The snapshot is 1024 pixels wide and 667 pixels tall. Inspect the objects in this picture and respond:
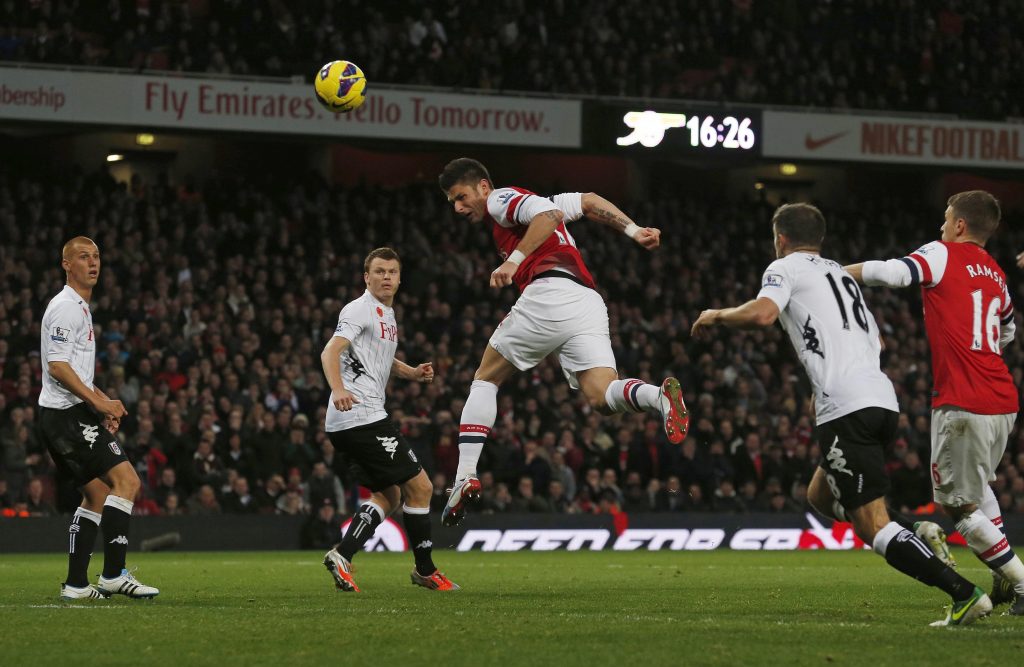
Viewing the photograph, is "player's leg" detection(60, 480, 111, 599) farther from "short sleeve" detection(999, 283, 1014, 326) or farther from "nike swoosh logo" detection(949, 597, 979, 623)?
"short sleeve" detection(999, 283, 1014, 326)

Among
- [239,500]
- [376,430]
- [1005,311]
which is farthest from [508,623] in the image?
[239,500]

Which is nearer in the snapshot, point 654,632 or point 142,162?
point 654,632

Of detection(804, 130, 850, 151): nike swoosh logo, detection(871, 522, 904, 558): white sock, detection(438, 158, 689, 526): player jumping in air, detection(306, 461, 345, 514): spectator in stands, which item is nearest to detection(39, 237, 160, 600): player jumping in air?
detection(438, 158, 689, 526): player jumping in air

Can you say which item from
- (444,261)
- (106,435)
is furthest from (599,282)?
Answer: (106,435)

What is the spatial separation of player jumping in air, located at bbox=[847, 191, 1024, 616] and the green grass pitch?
0.47 m

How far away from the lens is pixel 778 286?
7297mm

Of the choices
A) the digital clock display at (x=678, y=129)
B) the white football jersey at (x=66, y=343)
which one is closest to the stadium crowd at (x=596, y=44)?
the digital clock display at (x=678, y=129)

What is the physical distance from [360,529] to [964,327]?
420cm

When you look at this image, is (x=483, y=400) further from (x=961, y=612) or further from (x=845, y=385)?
(x=961, y=612)

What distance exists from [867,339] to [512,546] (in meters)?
12.9

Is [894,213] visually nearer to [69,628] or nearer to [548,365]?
[548,365]

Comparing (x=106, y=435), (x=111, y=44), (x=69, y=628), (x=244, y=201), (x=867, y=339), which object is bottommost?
(x=69, y=628)

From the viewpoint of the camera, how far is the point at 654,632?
23.2ft

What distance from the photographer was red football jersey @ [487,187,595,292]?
9.46 metres
